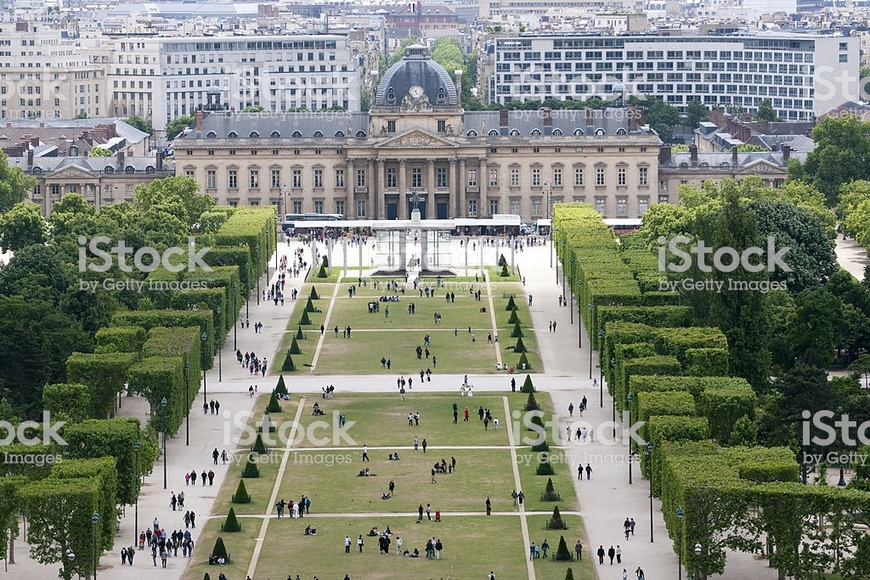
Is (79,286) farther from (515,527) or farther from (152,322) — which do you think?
(515,527)

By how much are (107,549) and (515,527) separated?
19.4 m

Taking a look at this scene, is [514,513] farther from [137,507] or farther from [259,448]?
[259,448]

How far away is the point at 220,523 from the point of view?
118000 mm

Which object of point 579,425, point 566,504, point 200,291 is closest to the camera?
point 566,504

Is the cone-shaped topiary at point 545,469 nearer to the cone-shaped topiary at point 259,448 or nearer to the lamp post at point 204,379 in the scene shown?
the cone-shaped topiary at point 259,448

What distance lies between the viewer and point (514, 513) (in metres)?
120

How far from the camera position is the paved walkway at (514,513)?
11100cm

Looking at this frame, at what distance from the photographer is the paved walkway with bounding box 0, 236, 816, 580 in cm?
11100

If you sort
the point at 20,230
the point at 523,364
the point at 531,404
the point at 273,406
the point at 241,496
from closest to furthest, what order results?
the point at 241,496 → the point at 531,404 → the point at 273,406 → the point at 523,364 → the point at 20,230

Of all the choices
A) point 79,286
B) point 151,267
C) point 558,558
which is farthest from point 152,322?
point 558,558

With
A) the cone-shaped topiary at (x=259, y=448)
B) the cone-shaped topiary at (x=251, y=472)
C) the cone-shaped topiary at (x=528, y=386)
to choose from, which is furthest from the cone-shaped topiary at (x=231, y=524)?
the cone-shaped topiary at (x=528, y=386)

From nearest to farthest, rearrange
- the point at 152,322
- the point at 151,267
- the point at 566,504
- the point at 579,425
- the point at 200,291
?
the point at 566,504 → the point at 579,425 → the point at 152,322 → the point at 200,291 → the point at 151,267

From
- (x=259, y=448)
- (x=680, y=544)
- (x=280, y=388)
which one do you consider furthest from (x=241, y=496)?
(x=280, y=388)

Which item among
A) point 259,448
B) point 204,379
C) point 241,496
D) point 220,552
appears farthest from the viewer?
point 204,379
